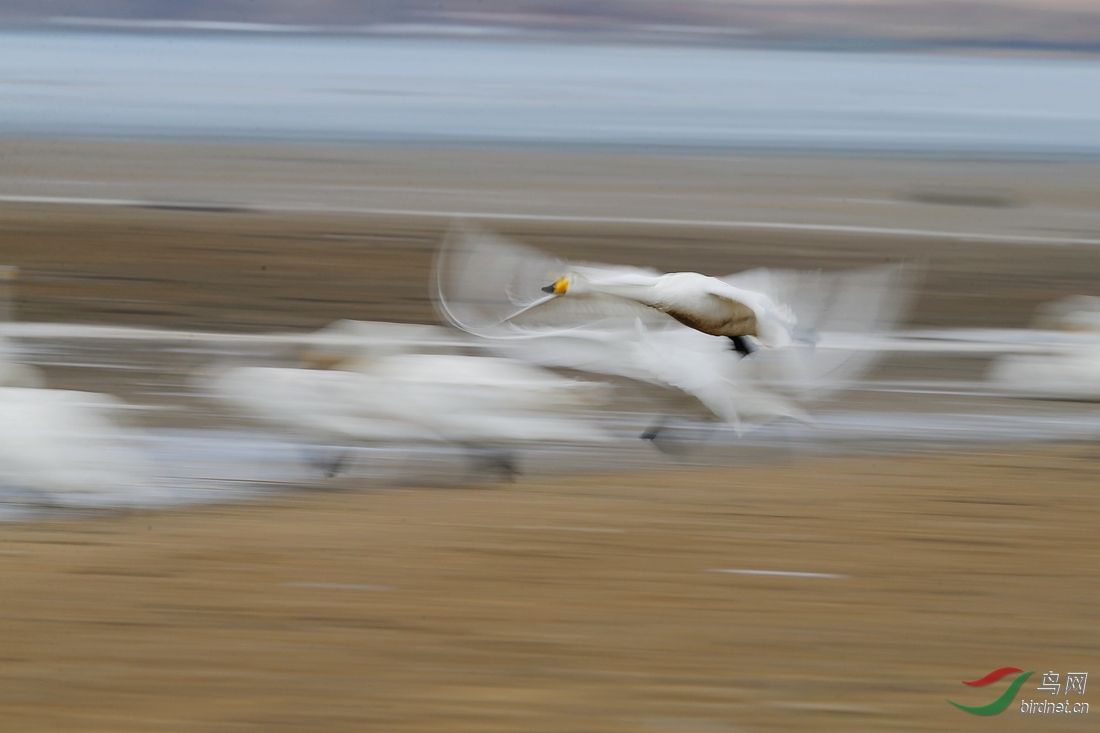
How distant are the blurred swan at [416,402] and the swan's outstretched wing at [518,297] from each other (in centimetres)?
29

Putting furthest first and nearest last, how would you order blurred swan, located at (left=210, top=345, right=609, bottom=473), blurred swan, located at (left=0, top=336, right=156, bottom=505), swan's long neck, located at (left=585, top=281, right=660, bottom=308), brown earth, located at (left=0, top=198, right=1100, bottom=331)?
brown earth, located at (left=0, top=198, right=1100, bottom=331)
blurred swan, located at (left=210, top=345, right=609, bottom=473)
swan's long neck, located at (left=585, top=281, right=660, bottom=308)
blurred swan, located at (left=0, top=336, right=156, bottom=505)

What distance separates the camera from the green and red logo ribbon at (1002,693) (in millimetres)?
3816

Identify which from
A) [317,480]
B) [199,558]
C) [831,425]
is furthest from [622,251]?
[199,558]

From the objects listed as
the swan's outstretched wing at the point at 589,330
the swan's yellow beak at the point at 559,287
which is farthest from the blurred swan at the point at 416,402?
the swan's yellow beak at the point at 559,287

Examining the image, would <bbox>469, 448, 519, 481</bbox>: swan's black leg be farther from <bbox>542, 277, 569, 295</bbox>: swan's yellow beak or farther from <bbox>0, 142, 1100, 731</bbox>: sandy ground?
<bbox>542, 277, 569, 295</bbox>: swan's yellow beak

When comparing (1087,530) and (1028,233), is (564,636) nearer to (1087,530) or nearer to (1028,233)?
(1087,530)

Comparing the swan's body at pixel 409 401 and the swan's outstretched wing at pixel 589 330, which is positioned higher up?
the swan's outstretched wing at pixel 589 330

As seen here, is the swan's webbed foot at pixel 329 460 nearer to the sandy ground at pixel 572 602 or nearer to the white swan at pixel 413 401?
the white swan at pixel 413 401

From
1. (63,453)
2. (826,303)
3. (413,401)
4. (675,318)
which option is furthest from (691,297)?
(63,453)

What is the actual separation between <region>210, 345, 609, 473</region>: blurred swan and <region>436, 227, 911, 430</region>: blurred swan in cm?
25

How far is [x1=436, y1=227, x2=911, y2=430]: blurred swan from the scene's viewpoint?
19.9ft

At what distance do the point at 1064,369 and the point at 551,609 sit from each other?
5272mm

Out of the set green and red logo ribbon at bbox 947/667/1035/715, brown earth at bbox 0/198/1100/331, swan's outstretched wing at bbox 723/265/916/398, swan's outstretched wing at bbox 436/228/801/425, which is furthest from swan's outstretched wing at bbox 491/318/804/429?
brown earth at bbox 0/198/1100/331

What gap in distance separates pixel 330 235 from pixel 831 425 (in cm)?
974
